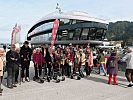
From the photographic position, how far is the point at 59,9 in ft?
196

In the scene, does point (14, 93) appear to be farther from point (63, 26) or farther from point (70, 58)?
point (63, 26)

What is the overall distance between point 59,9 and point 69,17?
14.6 meters

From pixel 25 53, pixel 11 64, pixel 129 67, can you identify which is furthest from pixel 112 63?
pixel 11 64

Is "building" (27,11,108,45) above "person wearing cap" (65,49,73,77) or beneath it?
above

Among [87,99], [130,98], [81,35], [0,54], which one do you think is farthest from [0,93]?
[81,35]

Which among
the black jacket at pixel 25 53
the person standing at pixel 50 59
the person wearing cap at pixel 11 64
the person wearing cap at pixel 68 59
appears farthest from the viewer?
the person wearing cap at pixel 68 59

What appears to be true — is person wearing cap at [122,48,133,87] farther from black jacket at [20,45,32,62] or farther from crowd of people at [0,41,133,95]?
black jacket at [20,45,32,62]

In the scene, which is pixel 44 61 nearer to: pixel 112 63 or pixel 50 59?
pixel 50 59

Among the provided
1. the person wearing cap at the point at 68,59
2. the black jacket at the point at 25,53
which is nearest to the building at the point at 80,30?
the person wearing cap at the point at 68,59

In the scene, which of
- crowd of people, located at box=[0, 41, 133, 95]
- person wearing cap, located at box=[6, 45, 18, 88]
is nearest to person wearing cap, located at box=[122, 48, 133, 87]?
crowd of people, located at box=[0, 41, 133, 95]

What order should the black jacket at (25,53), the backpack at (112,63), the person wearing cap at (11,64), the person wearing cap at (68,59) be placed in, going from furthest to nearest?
1. the person wearing cap at (68,59)
2. the black jacket at (25,53)
3. the backpack at (112,63)
4. the person wearing cap at (11,64)

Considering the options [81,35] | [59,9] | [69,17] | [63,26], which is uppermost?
[59,9]

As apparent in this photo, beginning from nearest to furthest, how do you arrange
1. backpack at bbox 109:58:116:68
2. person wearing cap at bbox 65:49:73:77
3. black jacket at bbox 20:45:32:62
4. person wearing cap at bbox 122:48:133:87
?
person wearing cap at bbox 122:48:133:87 < backpack at bbox 109:58:116:68 < black jacket at bbox 20:45:32:62 < person wearing cap at bbox 65:49:73:77

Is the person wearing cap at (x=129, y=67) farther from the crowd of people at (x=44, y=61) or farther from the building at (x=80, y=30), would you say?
the building at (x=80, y=30)
